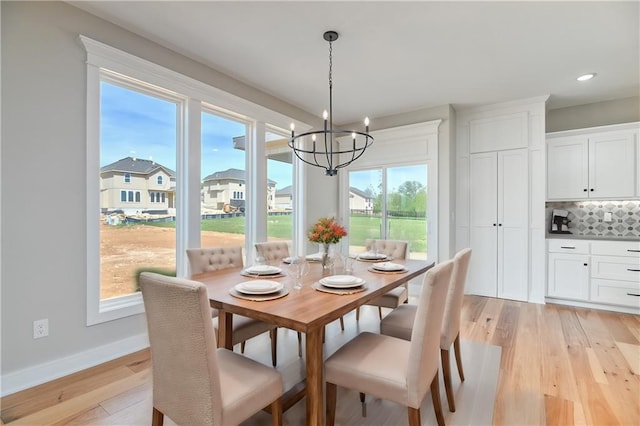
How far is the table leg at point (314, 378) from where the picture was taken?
140cm

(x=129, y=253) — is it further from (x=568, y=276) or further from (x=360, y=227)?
(x=568, y=276)

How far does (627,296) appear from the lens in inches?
143

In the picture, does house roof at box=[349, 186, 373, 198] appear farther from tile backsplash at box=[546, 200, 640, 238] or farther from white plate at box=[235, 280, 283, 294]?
white plate at box=[235, 280, 283, 294]

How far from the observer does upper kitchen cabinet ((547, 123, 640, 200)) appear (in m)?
3.79

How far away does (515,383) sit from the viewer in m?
2.20

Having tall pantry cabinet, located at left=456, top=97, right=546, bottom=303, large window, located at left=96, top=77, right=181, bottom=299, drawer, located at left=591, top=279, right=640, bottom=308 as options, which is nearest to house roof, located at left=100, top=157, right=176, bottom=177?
large window, located at left=96, top=77, right=181, bottom=299

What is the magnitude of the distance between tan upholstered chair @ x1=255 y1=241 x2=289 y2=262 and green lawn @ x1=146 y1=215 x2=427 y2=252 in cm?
80

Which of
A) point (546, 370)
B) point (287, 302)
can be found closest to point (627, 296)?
point (546, 370)

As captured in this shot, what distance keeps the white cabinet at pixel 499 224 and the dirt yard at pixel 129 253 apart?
401 centimetres

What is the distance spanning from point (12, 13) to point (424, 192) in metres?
4.51

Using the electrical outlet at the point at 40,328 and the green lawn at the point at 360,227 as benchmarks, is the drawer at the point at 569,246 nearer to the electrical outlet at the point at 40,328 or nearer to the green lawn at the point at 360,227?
the green lawn at the point at 360,227

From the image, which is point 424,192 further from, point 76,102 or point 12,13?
point 12,13

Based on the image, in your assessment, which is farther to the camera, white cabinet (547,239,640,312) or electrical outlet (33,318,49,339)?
white cabinet (547,239,640,312)

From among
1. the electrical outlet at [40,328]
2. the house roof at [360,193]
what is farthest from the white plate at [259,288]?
the house roof at [360,193]
